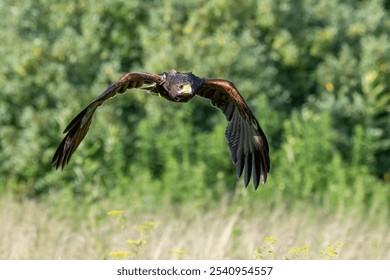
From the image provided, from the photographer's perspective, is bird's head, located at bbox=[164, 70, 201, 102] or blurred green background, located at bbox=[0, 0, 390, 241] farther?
blurred green background, located at bbox=[0, 0, 390, 241]

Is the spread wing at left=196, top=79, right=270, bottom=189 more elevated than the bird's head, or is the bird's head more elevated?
the bird's head

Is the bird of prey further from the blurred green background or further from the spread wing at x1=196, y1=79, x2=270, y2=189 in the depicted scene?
the blurred green background

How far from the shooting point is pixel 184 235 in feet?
32.1

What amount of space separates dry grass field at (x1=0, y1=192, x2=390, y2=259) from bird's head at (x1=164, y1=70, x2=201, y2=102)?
966mm

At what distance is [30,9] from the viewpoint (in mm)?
15984

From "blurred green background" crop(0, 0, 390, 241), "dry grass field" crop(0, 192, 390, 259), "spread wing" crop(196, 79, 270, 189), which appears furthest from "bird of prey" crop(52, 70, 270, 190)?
"blurred green background" crop(0, 0, 390, 241)

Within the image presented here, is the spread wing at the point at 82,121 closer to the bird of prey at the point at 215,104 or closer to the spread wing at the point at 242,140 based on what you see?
the bird of prey at the point at 215,104

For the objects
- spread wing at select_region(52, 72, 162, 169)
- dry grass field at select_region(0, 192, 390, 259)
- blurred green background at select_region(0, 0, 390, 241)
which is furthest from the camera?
blurred green background at select_region(0, 0, 390, 241)

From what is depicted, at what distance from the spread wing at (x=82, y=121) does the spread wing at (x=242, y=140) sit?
0.72 m

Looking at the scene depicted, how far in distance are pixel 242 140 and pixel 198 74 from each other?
692 cm

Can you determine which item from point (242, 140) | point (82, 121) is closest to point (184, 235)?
point (242, 140)

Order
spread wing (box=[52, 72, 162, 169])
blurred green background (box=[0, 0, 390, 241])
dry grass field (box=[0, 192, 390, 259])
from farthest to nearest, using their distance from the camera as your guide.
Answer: blurred green background (box=[0, 0, 390, 241])
dry grass field (box=[0, 192, 390, 259])
spread wing (box=[52, 72, 162, 169])

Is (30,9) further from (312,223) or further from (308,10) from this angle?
(312,223)

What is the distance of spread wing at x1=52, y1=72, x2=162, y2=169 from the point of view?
6945 mm
